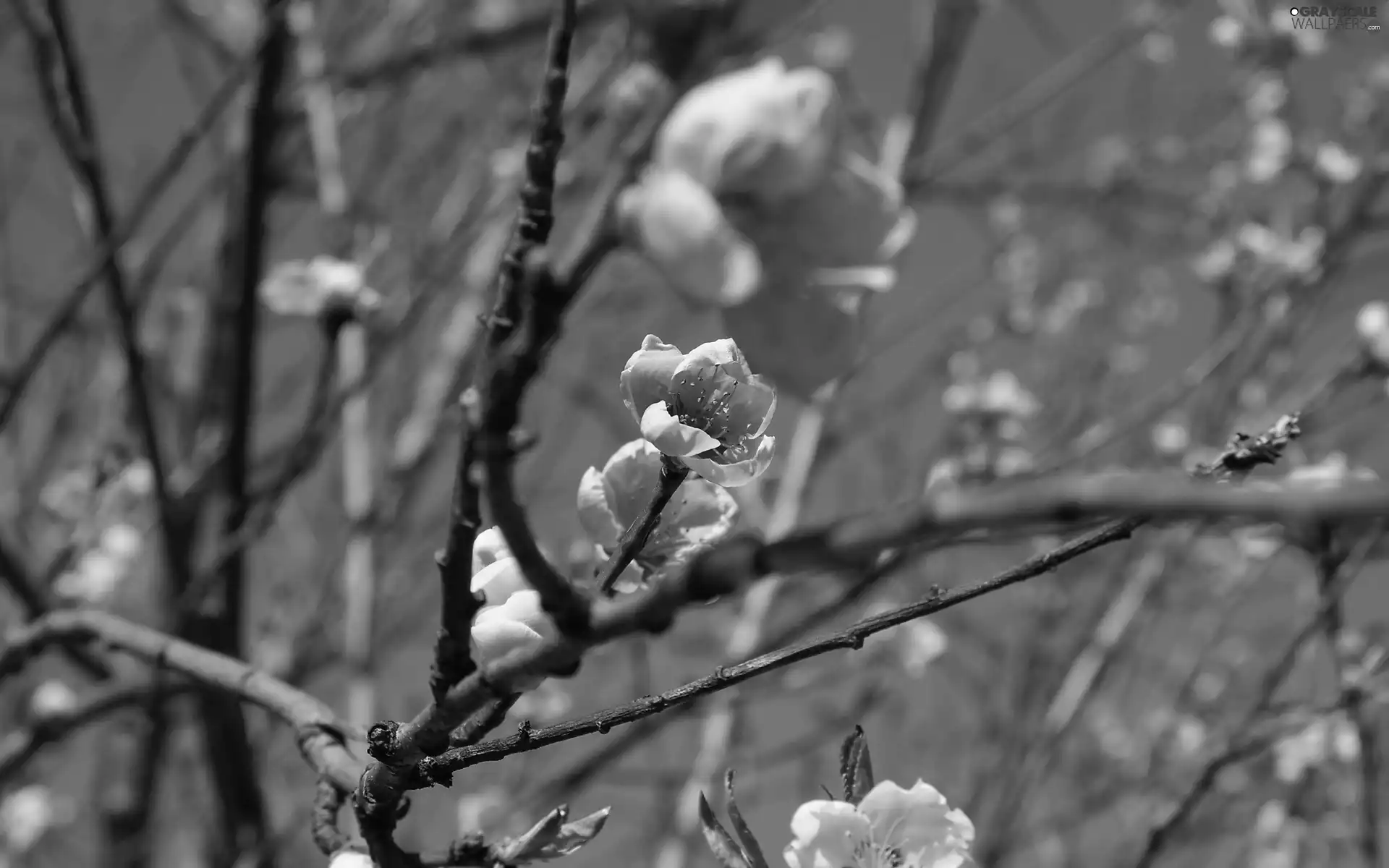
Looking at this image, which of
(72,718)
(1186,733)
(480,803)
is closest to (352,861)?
(72,718)

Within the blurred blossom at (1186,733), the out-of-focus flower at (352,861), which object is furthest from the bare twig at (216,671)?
the blurred blossom at (1186,733)

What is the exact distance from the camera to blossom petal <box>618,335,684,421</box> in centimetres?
82

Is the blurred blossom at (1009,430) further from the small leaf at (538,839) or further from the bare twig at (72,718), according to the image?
the small leaf at (538,839)

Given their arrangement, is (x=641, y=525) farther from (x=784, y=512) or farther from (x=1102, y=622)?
(x=1102, y=622)

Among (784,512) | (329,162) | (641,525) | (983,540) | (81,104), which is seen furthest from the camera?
(329,162)

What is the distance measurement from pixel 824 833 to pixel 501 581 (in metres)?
0.36

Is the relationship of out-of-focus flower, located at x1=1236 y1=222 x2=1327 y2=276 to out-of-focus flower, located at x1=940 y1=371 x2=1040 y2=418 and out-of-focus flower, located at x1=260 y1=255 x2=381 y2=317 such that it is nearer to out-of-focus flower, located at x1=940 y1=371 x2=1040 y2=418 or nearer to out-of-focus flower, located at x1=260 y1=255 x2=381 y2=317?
out-of-focus flower, located at x1=940 y1=371 x2=1040 y2=418

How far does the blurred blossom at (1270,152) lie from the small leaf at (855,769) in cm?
275

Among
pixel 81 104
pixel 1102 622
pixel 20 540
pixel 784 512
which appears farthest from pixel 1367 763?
pixel 20 540

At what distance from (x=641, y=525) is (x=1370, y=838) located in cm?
142

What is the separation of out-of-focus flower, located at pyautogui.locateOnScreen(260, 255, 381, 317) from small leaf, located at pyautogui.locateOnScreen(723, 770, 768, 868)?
4.01ft

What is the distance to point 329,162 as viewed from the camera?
9.39 ft

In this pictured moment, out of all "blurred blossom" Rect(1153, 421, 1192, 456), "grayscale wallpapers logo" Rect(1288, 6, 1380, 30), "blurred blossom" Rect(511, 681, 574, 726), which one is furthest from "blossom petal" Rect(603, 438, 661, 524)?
"grayscale wallpapers logo" Rect(1288, 6, 1380, 30)

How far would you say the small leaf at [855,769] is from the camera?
0.93m
